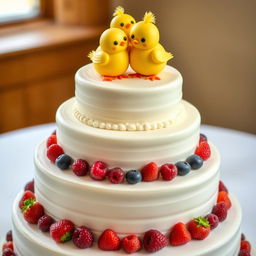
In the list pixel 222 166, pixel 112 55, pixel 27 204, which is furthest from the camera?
pixel 222 166

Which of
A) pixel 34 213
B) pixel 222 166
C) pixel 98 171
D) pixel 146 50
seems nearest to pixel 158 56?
pixel 146 50

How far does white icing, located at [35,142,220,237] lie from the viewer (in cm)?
149

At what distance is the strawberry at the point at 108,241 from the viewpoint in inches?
58.6

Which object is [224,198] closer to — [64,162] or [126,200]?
[126,200]

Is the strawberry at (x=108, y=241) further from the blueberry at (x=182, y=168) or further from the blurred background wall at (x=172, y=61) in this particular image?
the blurred background wall at (x=172, y=61)

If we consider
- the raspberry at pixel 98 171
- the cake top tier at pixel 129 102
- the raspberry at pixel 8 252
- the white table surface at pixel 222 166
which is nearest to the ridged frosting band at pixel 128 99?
the cake top tier at pixel 129 102

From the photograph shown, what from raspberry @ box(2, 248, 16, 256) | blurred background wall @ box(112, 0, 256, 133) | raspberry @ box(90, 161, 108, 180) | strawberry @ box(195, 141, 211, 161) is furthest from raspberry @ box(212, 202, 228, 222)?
blurred background wall @ box(112, 0, 256, 133)

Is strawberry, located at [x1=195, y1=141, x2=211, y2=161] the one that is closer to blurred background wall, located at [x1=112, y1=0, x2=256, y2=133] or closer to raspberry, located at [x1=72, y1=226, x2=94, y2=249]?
raspberry, located at [x1=72, y1=226, x2=94, y2=249]

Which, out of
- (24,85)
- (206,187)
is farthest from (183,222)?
(24,85)

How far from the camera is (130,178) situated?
149 centimetres

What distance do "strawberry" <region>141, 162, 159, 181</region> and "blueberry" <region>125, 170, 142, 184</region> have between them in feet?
0.07

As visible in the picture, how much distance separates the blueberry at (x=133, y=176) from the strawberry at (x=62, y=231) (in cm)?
22

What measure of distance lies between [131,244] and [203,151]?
0.39 meters

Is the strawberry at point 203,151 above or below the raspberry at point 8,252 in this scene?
above
